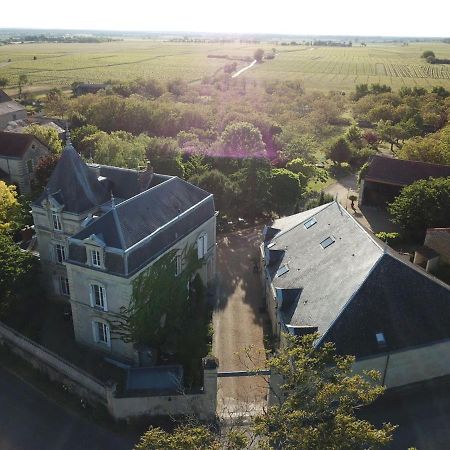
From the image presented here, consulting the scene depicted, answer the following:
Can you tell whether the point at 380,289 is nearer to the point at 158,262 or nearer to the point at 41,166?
the point at 158,262

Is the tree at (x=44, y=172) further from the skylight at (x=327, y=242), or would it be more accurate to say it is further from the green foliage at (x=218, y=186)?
the skylight at (x=327, y=242)

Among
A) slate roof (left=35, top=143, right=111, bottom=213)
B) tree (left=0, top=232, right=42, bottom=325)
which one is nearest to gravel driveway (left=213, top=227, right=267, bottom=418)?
slate roof (left=35, top=143, right=111, bottom=213)

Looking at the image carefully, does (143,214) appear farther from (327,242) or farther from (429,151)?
(429,151)


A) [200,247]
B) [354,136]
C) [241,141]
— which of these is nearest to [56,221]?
[200,247]

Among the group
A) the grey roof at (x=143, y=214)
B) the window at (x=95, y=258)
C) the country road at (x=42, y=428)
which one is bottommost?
the country road at (x=42, y=428)

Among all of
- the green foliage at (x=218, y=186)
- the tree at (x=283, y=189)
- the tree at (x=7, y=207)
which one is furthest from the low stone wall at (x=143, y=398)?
the tree at (x=283, y=189)

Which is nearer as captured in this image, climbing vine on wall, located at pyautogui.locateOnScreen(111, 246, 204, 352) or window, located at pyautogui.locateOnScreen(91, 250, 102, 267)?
window, located at pyautogui.locateOnScreen(91, 250, 102, 267)

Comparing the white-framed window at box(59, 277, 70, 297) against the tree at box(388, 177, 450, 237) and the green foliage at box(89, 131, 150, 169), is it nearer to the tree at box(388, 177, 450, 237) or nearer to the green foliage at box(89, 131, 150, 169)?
the green foliage at box(89, 131, 150, 169)

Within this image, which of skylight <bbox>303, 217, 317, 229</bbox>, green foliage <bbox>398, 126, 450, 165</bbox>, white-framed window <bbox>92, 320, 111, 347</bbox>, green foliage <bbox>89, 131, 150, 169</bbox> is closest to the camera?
white-framed window <bbox>92, 320, 111, 347</bbox>
